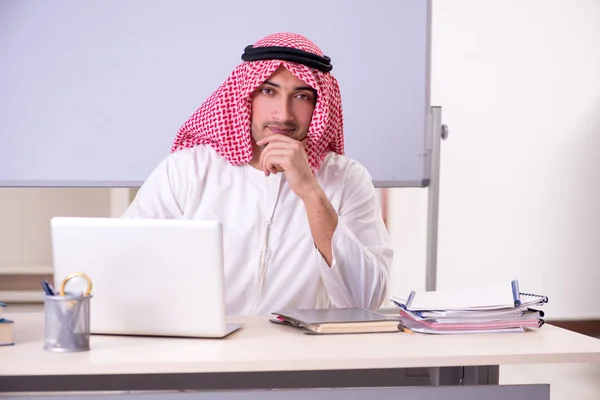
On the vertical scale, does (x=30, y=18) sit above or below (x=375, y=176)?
above

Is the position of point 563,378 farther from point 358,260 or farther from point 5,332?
point 5,332

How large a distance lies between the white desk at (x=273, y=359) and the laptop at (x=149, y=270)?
4 cm

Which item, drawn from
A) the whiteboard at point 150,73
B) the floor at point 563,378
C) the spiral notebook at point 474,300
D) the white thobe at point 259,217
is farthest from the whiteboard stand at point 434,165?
the spiral notebook at point 474,300

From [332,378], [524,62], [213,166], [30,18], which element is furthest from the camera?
[524,62]

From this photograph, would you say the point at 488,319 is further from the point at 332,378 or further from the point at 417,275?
the point at 417,275

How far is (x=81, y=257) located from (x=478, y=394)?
2.86 ft

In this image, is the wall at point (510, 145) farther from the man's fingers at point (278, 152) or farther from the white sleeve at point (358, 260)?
the man's fingers at point (278, 152)

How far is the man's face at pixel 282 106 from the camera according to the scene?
2.57 meters

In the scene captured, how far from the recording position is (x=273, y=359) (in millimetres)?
1459

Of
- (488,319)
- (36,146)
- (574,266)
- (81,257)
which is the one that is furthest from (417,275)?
(81,257)

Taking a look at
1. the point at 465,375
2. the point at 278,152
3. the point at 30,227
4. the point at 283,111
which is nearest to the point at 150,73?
the point at 283,111

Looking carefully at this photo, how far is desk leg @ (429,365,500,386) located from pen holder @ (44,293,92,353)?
744 millimetres

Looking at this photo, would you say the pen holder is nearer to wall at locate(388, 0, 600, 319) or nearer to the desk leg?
the desk leg

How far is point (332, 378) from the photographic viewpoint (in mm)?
1834
